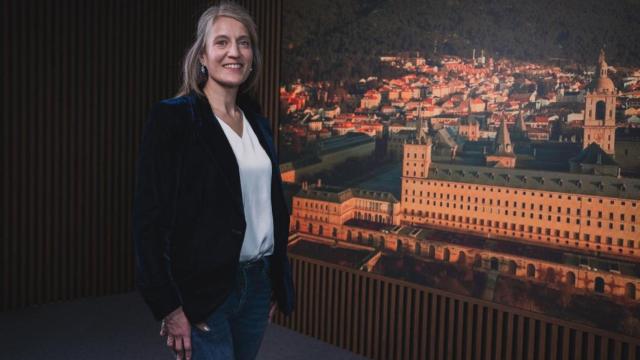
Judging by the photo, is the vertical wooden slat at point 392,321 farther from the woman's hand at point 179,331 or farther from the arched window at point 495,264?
the woman's hand at point 179,331

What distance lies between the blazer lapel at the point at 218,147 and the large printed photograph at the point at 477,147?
172 cm

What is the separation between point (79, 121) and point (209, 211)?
334 cm

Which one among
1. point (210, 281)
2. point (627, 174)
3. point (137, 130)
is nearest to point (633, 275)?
point (627, 174)

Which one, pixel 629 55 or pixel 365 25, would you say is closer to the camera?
pixel 629 55

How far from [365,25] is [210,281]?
236cm

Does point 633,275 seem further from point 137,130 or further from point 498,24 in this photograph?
point 137,130

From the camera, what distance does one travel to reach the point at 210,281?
4.65ft

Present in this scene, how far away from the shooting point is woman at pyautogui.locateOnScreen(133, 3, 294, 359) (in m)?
1.37

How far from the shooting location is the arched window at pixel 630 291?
240 cm

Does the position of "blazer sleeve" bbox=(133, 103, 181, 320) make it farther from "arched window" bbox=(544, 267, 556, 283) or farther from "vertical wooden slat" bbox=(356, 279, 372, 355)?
"vertical wooden slat" bbox=(356, 279, 372, 355)

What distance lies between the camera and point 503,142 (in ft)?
9.15

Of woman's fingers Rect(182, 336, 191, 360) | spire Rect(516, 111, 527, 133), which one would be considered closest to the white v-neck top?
woman's fingers Rect(182, 336, 191, 360)

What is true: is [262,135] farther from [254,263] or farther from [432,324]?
[432,324]

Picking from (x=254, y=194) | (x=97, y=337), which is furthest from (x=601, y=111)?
(x=97, y=337)
